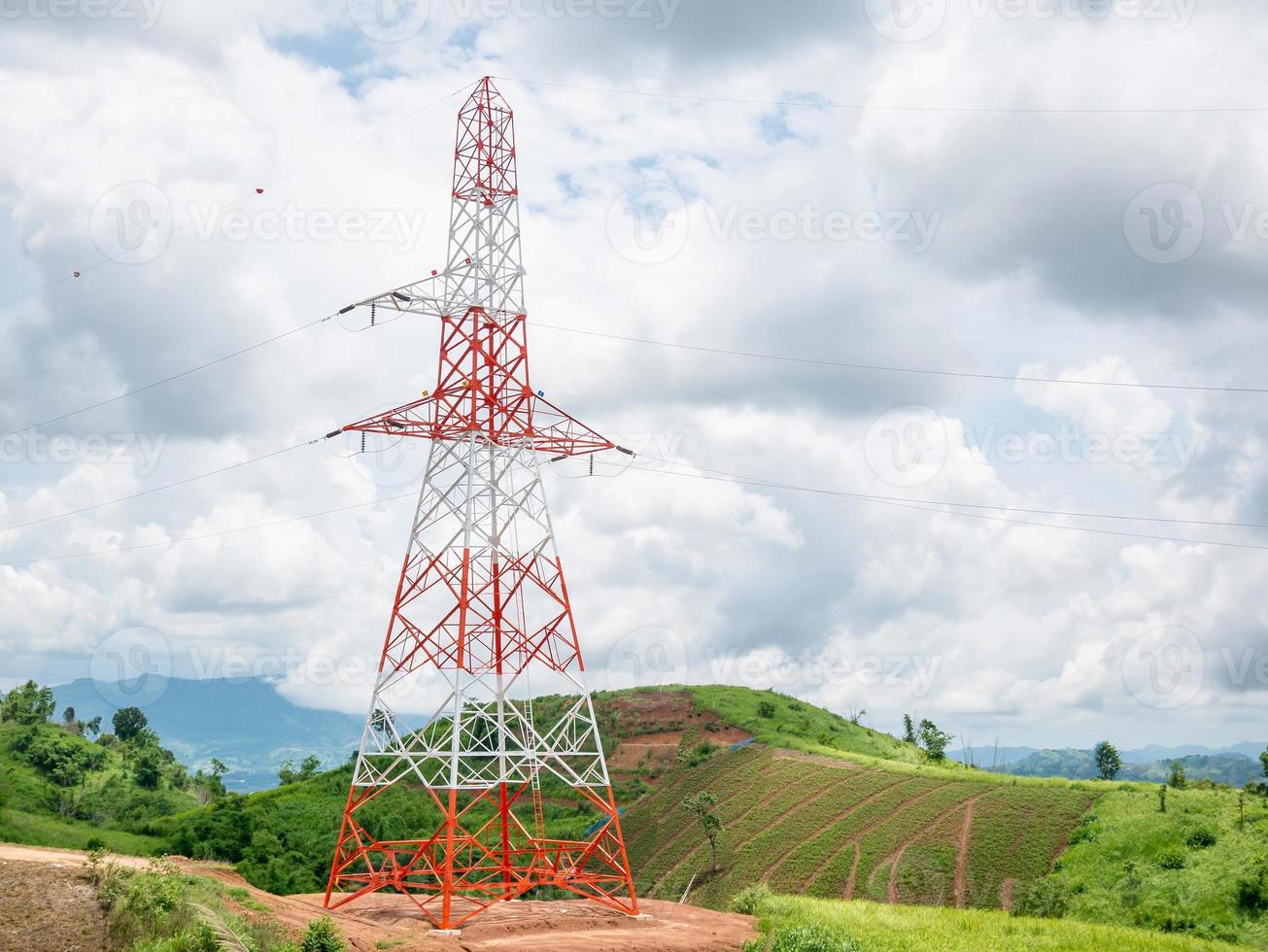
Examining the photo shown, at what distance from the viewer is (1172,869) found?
117 ft

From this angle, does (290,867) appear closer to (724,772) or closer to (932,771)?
(724,772)

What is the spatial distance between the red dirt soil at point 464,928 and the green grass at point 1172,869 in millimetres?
14780

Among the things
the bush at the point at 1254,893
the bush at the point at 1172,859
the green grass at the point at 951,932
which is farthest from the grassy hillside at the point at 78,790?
the bush at the point at 1254,893

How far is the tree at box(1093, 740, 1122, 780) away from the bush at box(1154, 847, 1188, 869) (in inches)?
1267

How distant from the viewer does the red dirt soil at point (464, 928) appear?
59.9ft

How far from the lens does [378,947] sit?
21.0 metres

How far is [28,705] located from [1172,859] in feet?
282

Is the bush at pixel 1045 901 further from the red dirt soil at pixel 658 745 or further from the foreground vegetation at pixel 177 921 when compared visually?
the red dirt soil at pixel 658 745

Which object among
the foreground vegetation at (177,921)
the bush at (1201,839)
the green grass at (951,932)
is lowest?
the green grass at (951,932)

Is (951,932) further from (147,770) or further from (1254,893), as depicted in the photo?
(147,770)

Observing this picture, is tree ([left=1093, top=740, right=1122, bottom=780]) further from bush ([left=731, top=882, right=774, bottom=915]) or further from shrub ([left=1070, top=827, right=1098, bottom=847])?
bush ([left=731, top=882, right=774, bottom=915])

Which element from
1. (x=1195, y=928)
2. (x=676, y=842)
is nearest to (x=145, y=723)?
(x=676, y=842)

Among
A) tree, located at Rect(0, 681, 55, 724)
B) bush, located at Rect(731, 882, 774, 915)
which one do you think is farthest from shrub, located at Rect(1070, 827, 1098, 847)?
tree, located at Rect(0, 681, 55, 724)

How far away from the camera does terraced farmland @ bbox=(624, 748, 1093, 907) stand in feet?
140
